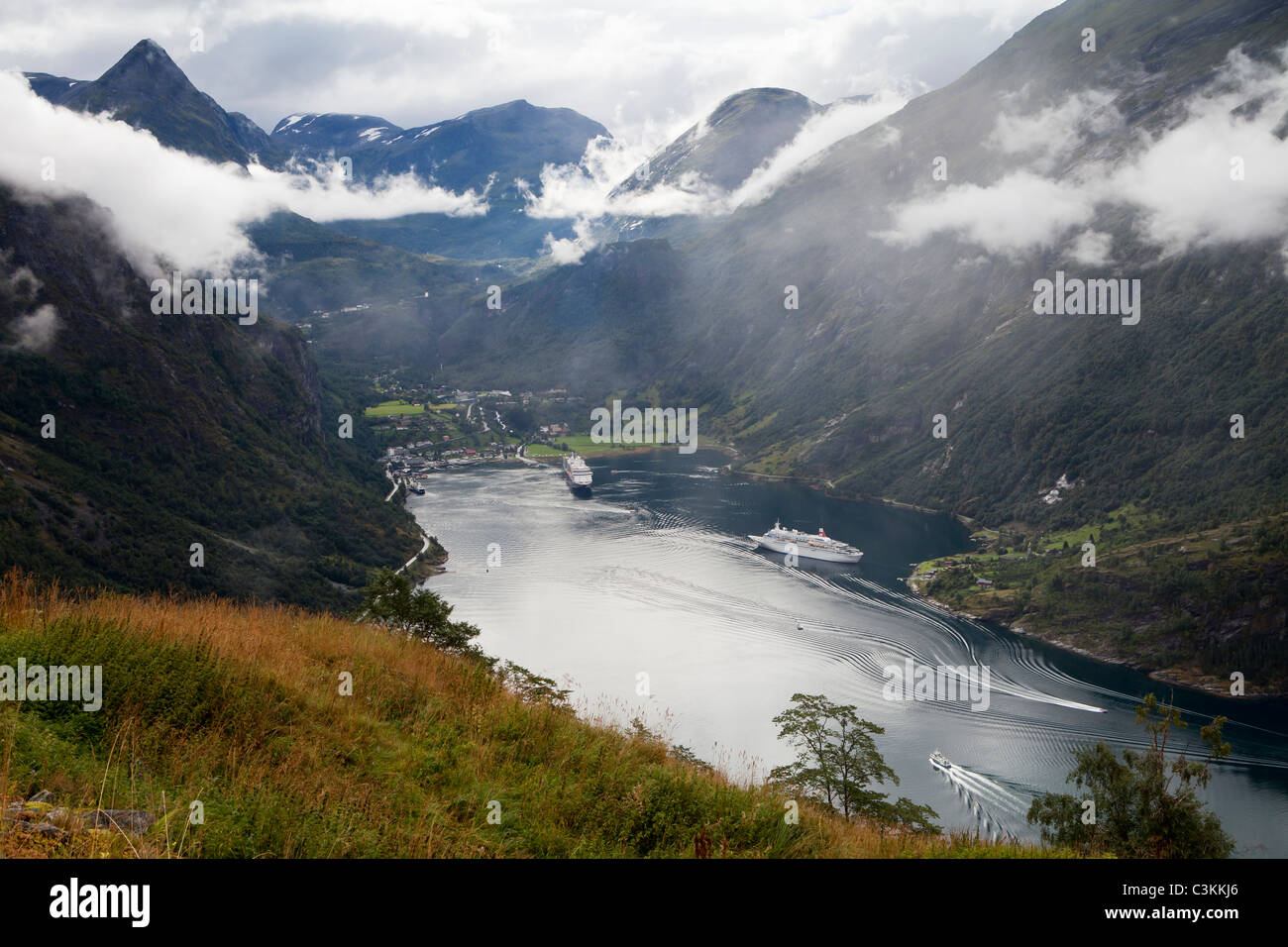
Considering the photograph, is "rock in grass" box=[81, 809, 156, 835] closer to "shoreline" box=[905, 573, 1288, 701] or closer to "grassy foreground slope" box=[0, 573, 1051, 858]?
"grassy foreground slope" box=[0, 573, 1051, 858]

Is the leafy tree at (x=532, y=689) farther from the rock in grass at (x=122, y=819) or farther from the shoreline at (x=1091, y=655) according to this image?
the shoreline at (x=1091, y=655)

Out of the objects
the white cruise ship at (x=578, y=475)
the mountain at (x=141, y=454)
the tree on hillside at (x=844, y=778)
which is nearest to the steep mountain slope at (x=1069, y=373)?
the white cruise ship at (x=578, y=475)

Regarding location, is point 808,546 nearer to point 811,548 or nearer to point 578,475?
point 811,548

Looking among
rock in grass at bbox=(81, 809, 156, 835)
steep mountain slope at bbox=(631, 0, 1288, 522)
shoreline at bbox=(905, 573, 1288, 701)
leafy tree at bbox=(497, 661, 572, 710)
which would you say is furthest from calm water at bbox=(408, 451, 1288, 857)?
steep mountain slope at bbox=(631, 0, 1288, 522)

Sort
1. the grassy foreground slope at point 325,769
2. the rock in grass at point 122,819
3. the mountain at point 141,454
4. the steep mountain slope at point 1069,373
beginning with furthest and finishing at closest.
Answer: the steep mountain slope at point 1069,373
the mountain at point 141,454
the grassy foreground slope at point 325,769
the rock in grass at point 122,819

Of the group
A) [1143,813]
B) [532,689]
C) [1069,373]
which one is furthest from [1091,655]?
[1069,373]

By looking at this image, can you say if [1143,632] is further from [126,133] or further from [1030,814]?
[126,133]

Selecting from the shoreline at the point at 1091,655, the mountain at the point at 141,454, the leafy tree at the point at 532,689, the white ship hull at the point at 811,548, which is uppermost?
the mountain at the point at 141,454

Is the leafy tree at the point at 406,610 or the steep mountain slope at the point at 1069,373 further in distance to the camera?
the steep mountain slope at the point at 1069,373
